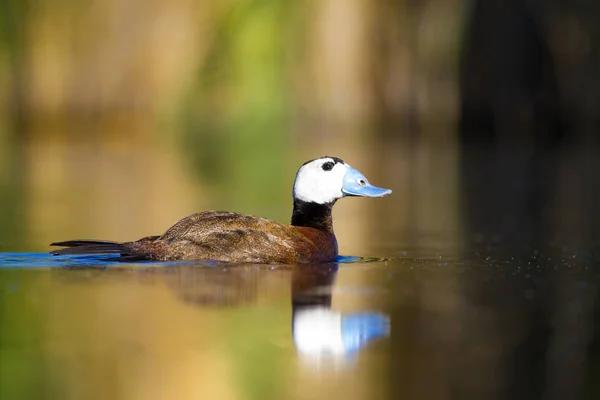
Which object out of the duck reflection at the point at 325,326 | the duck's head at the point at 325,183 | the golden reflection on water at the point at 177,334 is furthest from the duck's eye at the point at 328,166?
the duck reflection at the point at 325,326

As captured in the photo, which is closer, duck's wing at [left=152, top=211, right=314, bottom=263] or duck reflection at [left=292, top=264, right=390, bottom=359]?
duck reflection at [left=292, top=264, right=390, bottom=359]

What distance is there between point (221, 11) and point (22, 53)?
3974 mm

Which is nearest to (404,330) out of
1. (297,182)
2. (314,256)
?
(314,256)

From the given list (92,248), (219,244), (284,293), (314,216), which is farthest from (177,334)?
(314,216)

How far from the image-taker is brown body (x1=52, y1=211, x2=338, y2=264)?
7691 millimetres

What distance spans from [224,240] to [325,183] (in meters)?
1.01

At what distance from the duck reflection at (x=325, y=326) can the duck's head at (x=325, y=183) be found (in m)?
1.54

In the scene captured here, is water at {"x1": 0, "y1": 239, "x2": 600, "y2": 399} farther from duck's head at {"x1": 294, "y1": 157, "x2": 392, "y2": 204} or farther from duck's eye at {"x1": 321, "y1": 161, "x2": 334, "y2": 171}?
duck's eye at {"x1": 321, "y1": 161, "x2": 334, "y2": 171}

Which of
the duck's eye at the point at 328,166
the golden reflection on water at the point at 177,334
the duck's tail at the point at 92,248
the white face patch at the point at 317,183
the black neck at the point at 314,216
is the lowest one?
the golden reflection on water at the point at 177,334

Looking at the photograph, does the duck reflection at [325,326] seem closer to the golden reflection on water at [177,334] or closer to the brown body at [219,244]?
the golden reflection on water at [177,334]

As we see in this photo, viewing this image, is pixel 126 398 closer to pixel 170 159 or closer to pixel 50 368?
pixel 50 368

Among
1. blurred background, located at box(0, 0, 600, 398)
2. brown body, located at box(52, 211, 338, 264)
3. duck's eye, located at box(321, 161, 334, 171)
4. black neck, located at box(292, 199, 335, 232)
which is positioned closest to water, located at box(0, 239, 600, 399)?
brown body, located at box(52, 211, 338, 264)

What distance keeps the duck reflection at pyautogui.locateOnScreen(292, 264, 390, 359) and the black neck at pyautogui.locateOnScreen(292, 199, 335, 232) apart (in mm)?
1421

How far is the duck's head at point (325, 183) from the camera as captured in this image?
8406mm
